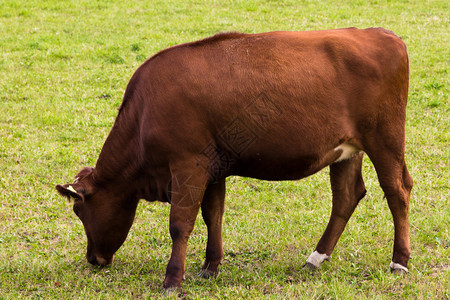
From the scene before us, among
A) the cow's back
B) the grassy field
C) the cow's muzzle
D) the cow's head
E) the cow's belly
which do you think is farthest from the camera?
the cow's muzzle

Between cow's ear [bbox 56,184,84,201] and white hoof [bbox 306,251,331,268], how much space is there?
7.08ft

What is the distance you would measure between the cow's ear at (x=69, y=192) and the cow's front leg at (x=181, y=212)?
89 cm

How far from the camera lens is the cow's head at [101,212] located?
18.6 feet

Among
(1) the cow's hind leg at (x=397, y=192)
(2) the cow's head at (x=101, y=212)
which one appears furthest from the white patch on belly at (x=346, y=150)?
(2) the cow's head at (x=101, y=212)

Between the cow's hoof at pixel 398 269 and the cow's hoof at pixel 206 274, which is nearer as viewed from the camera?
the cow's hoof at pixel 398 269

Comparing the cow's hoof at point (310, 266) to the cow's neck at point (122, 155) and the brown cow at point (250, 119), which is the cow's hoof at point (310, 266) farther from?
the cow's neck at point (122, 155)

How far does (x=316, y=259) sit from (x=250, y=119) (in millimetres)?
1622

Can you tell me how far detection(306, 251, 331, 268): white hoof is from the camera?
5845 millimetres

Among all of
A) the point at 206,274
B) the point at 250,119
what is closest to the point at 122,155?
the point at 250,119

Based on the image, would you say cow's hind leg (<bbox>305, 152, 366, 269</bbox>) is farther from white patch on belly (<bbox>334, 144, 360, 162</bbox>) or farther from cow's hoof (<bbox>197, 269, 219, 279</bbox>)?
A: cow's hoof (<bbox>197, 269, 219, 279</bbox>)

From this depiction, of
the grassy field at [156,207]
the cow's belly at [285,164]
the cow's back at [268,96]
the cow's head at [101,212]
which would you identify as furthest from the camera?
the cow's head at [101,212]

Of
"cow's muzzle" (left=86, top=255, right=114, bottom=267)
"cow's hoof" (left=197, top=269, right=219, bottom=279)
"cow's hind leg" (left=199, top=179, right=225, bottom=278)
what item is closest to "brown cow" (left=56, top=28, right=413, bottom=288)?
"cow's hind leg" (left=199, top=179, right=225, bottom=278)

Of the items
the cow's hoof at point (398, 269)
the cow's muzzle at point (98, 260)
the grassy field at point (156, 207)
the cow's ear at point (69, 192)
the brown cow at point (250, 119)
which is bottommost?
the grassy field at point (156, 207)

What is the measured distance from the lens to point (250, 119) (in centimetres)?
509
